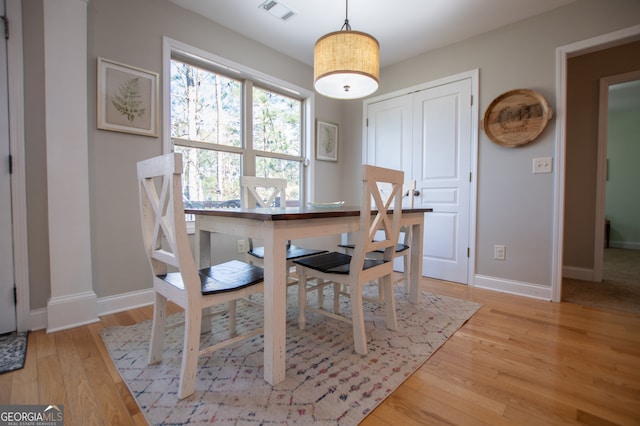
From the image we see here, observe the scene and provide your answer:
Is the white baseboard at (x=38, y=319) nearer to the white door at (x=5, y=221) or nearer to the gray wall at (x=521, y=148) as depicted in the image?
the white door at (x=5, y=221)

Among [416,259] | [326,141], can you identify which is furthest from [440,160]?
[326,141]

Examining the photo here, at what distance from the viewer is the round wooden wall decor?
7.84ft

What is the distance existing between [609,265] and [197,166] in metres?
5.13

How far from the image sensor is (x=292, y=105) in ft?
11.1

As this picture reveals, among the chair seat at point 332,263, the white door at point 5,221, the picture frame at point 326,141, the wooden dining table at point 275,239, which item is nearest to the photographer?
the wooden dining table at point 275,239

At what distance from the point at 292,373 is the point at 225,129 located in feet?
7.30

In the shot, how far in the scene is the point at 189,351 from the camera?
114 cm

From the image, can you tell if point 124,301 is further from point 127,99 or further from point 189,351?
point 127,99

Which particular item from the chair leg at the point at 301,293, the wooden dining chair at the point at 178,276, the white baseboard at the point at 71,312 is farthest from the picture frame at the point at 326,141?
the white baseboard at the point at 71,312

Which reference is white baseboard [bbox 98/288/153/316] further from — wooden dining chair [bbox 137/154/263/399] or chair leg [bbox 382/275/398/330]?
chair leg [bbox 382/275/398/330]

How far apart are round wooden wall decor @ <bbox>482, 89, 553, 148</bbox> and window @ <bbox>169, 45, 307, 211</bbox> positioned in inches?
79.1

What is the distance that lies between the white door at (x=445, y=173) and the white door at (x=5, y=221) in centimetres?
326

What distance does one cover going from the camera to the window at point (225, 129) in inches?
97.1

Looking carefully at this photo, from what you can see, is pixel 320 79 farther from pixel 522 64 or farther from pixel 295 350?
pixel 522 64
